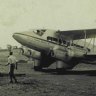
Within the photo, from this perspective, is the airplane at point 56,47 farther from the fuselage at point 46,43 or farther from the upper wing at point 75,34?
the upper wing at point 75,34

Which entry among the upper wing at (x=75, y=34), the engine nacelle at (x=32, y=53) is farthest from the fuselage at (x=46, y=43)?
the engine nacelle at (x=32, y=53)

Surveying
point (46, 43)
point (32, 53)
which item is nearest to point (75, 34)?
point (32, 53)

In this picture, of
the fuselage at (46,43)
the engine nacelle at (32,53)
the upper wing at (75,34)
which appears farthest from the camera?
the engine nacelle at (32,53)

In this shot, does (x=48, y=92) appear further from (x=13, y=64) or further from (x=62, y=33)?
(x=62, y=33)

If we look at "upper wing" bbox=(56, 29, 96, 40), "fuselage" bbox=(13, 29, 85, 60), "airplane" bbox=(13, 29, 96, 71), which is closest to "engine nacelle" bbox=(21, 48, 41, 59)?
"airplane" bbox=(13, 29, 96, 71)

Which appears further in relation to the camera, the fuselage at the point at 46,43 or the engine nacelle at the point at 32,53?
the engine nacelle at the point at 32,53

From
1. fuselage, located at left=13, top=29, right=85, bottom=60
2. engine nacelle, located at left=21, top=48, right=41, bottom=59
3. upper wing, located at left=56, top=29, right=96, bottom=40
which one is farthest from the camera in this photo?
engine nacelle, located at left=21, top=48, right=41, bottom=59

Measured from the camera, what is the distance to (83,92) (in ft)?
54.5

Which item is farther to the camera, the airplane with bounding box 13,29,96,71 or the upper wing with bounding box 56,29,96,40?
the upper wing with bounding box 56,29,96,40

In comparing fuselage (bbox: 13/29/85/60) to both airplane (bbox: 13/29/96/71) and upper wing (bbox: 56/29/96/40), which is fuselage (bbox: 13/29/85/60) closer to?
airplane (bbox: 13/29/96/71)

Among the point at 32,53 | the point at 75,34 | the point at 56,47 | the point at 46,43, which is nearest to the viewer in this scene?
the point at 56,47

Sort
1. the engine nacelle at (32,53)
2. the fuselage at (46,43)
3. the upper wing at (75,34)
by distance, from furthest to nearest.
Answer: the engine nacelle at (32,53) < the upper wing at (75,34) < the fuselage at (46,43)

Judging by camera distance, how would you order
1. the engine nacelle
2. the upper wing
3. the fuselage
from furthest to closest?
the engine nacelle
the upper wing
the fuselage

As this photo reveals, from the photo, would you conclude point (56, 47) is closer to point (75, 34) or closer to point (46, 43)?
point (46, 43)
